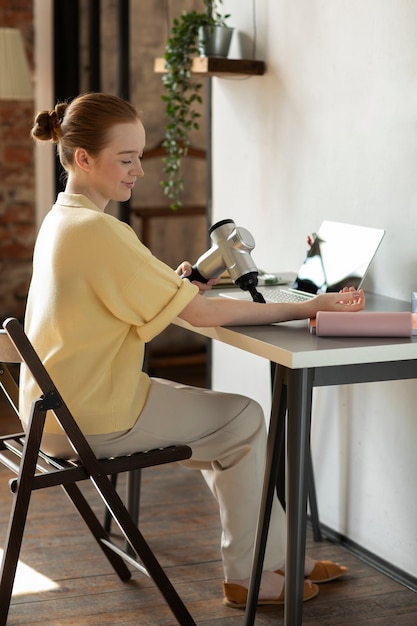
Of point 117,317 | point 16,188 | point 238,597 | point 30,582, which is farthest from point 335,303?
point 16,188

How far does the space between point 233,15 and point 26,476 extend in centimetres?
224

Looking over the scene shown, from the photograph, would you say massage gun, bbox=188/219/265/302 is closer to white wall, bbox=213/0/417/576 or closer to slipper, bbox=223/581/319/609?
white wall, bbox=213/0/417/576

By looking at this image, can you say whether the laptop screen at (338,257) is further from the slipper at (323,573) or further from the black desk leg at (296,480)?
the slipper at (323,573)

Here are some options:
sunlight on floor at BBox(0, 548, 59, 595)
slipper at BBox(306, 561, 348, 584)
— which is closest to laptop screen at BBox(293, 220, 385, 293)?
slipper at BBox(306, 561, 348, 584)

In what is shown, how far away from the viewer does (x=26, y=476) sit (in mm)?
2498

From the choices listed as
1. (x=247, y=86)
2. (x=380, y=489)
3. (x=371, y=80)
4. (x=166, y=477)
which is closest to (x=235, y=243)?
(x=371, y=80)

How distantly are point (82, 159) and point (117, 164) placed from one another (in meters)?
0.10

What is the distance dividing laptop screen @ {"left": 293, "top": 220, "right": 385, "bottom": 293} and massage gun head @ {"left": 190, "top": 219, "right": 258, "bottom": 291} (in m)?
0.35

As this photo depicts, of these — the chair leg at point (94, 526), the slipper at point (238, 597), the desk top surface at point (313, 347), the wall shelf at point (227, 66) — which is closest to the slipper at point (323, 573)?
the slipper at point (238, 597)

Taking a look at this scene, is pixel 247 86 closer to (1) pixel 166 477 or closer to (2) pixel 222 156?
(2) pixel 222 156

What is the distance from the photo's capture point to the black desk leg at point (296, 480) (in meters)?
2.36

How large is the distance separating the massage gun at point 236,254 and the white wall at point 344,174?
554mm

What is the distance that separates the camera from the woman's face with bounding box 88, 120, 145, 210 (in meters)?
2.69

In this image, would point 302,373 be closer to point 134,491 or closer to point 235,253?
point 235,253
